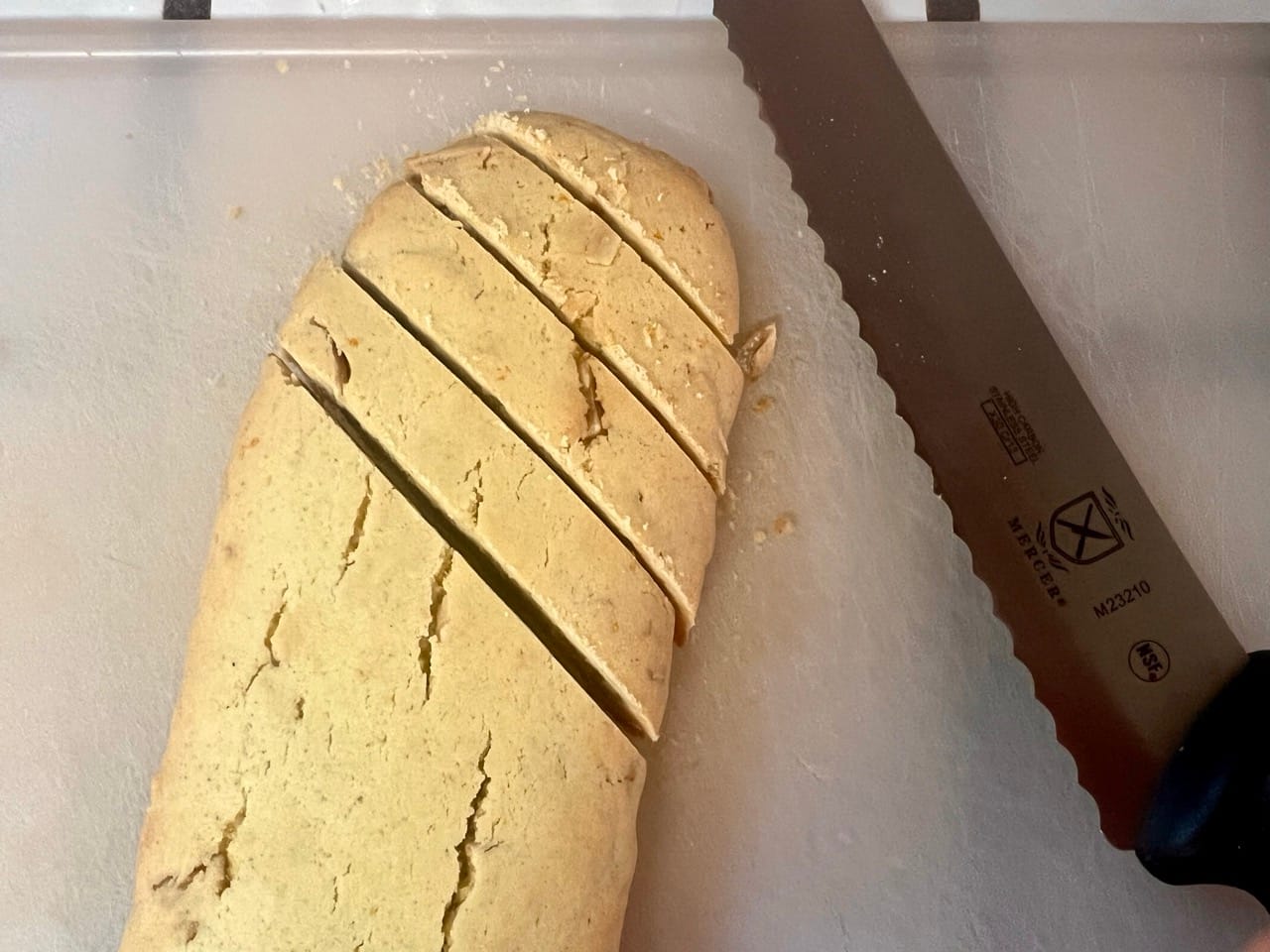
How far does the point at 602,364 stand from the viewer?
128cm

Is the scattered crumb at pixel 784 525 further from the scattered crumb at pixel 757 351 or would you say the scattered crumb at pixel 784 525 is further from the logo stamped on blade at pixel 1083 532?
the logo stamped on blade at pixel 1083 532

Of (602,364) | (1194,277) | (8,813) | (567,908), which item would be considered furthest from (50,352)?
(1194,277)

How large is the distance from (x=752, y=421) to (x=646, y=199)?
37 centimetres

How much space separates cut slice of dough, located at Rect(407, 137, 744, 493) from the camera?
4.23 ft

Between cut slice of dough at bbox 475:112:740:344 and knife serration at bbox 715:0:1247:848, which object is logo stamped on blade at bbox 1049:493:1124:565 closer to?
knife serration at bbox 715:0:1247:848

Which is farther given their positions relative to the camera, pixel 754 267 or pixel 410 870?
pixel 754 267

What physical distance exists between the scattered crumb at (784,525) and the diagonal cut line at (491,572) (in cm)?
38

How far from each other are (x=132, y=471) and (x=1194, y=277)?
172 cm

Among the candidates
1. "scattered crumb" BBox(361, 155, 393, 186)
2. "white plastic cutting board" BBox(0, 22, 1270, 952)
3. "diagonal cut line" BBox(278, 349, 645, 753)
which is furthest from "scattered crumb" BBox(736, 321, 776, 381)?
"scattered crumb" BBox(361, 155, 393, 186)

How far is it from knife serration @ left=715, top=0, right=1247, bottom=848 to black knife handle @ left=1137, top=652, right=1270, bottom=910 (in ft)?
0.10

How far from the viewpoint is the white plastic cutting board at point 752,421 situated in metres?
1.36

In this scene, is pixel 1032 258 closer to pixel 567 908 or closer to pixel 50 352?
pixel 567 908

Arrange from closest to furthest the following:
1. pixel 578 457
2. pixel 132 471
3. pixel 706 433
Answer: pixel 578 457 < pixel 706 433 < pixel 132 471

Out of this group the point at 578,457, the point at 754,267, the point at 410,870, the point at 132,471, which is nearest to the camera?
the point at 410,870
